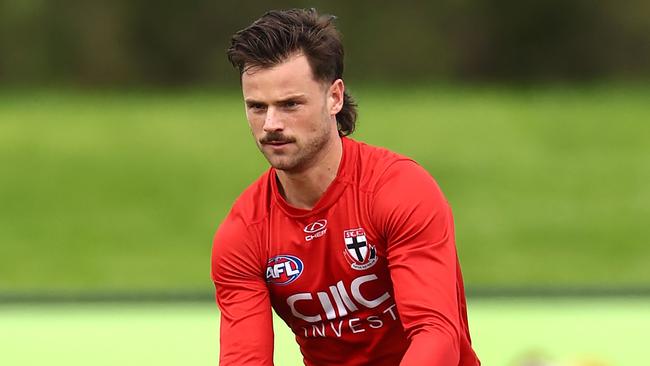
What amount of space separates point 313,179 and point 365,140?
10.5m

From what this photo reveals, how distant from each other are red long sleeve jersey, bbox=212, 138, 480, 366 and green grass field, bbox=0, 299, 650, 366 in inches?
108

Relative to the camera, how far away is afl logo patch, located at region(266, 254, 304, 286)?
191 inches

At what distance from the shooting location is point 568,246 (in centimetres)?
1362

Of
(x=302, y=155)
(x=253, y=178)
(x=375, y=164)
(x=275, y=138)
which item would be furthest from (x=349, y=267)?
(x=253, y=178)

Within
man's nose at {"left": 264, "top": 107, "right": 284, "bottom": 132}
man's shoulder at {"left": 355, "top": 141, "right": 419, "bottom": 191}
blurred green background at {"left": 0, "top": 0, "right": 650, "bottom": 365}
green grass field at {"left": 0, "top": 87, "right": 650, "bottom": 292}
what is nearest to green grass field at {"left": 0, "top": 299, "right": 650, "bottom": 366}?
blurred green background at {"left": 0, "top": 0, "right": 650, "bottom": 365}

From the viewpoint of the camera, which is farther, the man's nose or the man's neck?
the man's neck

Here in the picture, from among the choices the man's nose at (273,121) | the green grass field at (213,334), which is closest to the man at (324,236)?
the man's nose at (273,121)

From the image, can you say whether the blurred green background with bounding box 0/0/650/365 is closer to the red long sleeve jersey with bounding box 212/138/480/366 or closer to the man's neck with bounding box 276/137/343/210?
the red long sleeve jersey with bounding box 212/138/480/366

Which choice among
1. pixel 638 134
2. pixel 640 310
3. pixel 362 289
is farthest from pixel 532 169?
pixel 362 289

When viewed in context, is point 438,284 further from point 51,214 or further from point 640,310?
point 51,214

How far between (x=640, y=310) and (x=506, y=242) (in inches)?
174

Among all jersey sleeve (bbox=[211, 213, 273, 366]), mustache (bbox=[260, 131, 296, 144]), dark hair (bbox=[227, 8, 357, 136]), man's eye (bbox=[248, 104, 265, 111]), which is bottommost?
jersey sleeve (bbox=[211, 213, 273, 366])

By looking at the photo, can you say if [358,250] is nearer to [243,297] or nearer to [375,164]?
[375,164]

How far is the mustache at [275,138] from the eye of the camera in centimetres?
449
